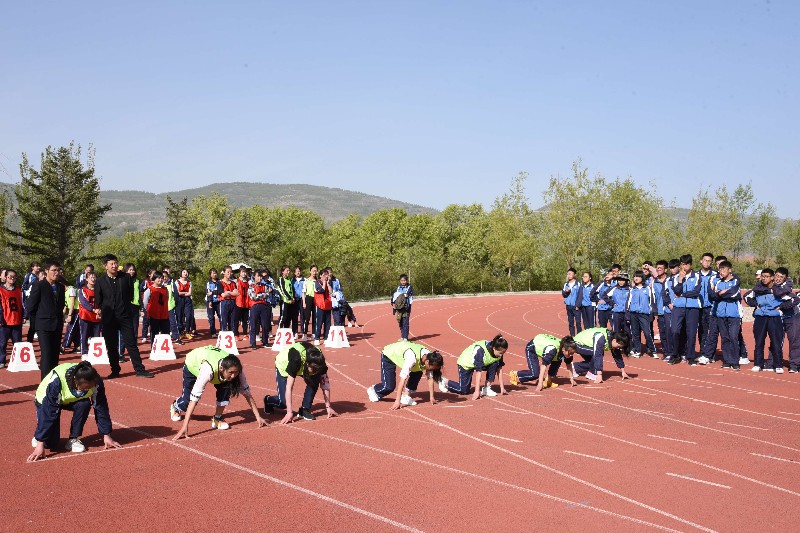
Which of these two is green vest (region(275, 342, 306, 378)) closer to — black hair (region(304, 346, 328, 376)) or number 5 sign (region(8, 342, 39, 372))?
black hair (region(304, 346, 328, 376))

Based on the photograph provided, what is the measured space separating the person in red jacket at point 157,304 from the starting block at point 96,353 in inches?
62.3

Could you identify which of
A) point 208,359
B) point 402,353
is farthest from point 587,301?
point 208,359

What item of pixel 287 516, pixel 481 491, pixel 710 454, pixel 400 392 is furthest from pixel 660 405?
pixel 287 516

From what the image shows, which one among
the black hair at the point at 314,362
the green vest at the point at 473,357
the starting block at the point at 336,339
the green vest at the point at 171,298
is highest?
the green vest at the point at 171,298

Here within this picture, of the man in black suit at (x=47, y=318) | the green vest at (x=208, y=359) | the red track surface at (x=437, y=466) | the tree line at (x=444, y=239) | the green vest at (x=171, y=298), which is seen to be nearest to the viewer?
the red track surface at (x=437, y=466)

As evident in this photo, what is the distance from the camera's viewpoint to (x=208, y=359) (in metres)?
7.62

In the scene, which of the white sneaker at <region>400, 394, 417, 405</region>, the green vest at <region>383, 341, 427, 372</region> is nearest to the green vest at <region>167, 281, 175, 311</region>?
the green vest at <region>383, 341, 427, 372</region>

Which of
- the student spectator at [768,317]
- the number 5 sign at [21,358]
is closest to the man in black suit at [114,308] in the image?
the number 5 sign at [21,358]

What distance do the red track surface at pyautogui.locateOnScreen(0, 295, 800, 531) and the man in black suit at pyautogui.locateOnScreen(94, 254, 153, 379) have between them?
28.9 inches

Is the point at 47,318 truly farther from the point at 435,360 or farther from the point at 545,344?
the point at 545,344

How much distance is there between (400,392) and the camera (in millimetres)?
8961

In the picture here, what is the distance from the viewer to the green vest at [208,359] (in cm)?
759

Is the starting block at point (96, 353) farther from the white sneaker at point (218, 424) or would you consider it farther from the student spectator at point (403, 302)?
the student spectator at point (403, 302)

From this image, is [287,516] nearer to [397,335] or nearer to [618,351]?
[618,351]
